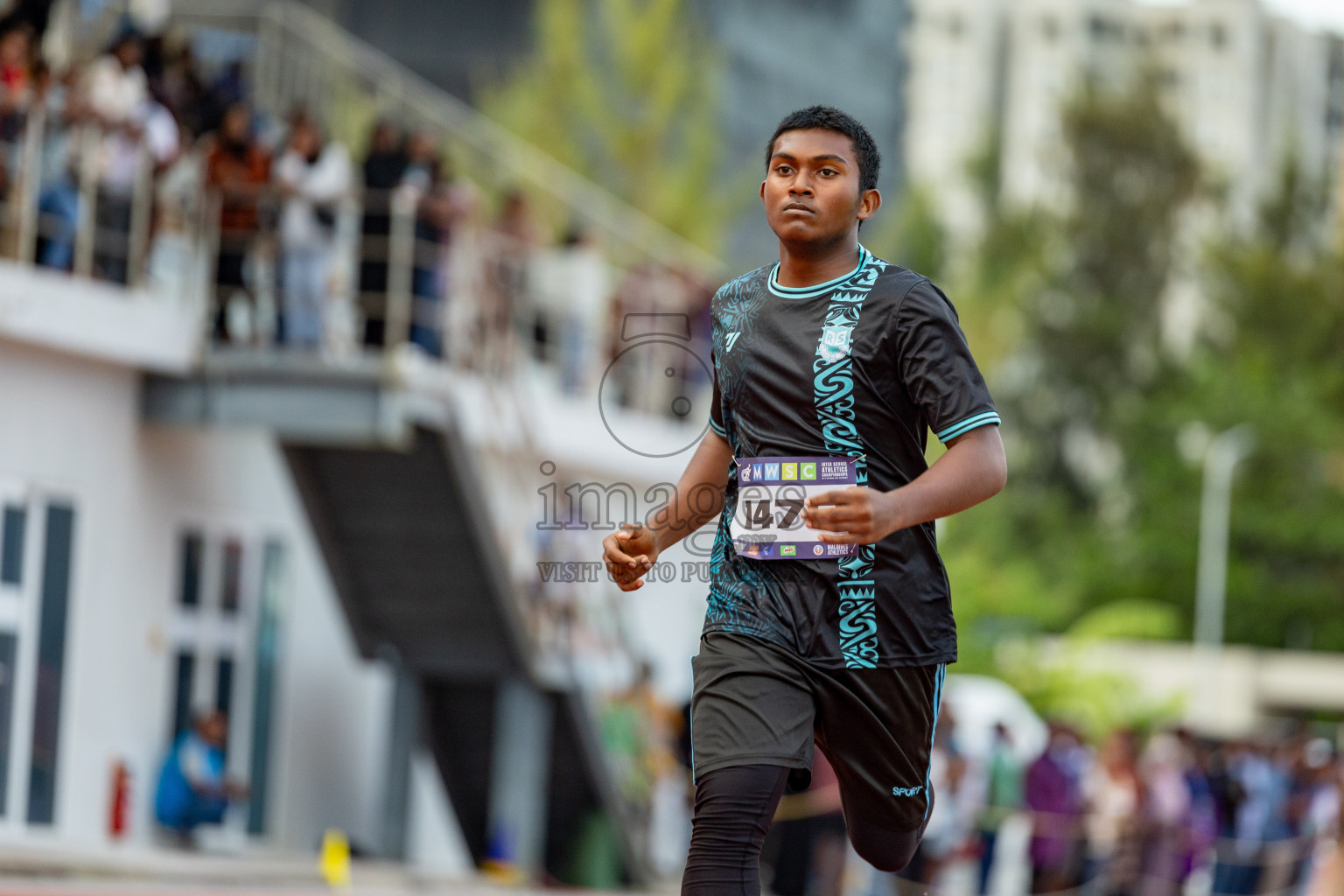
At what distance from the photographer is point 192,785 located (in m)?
16.2

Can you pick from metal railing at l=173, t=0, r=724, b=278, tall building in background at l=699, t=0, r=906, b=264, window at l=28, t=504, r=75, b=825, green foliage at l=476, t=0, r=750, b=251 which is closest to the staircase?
window at l=28, t=504, r=75, b=825

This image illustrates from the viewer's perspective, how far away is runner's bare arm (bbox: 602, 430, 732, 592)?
16.2 ft

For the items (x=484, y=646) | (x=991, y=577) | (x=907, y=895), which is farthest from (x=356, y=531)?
(x=991, y=577)

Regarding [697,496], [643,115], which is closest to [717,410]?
[697,496]

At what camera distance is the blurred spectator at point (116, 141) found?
14.7 m

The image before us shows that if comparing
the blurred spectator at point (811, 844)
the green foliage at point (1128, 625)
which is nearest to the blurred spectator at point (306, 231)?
the blurred spectator at point (811, 844)

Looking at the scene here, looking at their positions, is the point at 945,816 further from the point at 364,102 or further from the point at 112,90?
the point at 364,102

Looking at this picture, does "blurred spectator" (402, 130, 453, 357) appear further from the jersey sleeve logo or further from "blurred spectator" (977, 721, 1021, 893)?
the jersey sleeve logo

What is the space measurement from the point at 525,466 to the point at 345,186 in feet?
11.0

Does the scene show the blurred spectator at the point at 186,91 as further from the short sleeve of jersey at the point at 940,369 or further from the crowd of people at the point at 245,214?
the short sleeve of jersey at the point at 940,369

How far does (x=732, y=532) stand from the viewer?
499 cm

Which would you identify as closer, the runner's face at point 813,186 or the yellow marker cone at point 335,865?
the runner's face at point 813,186

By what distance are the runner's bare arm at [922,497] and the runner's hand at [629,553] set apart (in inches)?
17.8

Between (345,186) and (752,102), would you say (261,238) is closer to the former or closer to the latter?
(345,186)
